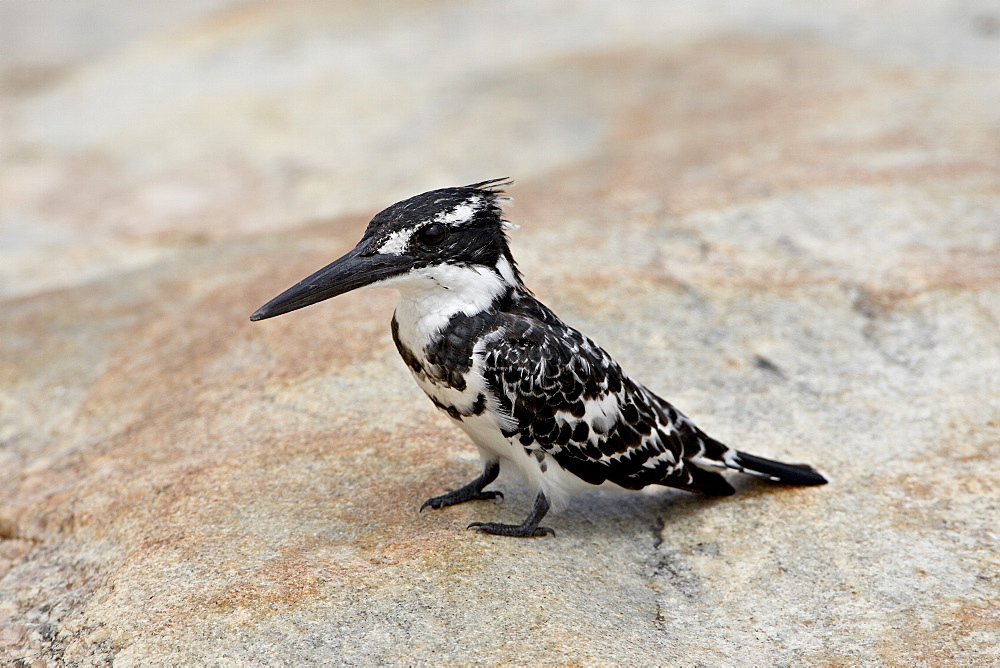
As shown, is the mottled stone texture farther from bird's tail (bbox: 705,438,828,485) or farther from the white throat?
the white throat

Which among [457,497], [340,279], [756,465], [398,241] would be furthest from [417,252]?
[756,465]

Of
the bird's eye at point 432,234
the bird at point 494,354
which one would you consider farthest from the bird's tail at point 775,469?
the bird's eye at point 432,234

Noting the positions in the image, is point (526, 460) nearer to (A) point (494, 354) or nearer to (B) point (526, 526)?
(B) point (526, 526)

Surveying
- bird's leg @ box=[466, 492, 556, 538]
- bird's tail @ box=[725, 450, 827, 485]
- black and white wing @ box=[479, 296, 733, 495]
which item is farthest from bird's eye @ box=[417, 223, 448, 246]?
bird's tail @ box=[725, 450, 827, 485]

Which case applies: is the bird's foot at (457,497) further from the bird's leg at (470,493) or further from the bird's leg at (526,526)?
the bird's leg at (526,526)

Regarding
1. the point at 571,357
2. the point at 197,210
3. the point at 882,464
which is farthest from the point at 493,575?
the point at 197,210

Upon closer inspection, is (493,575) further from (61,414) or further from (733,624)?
(61,414)
